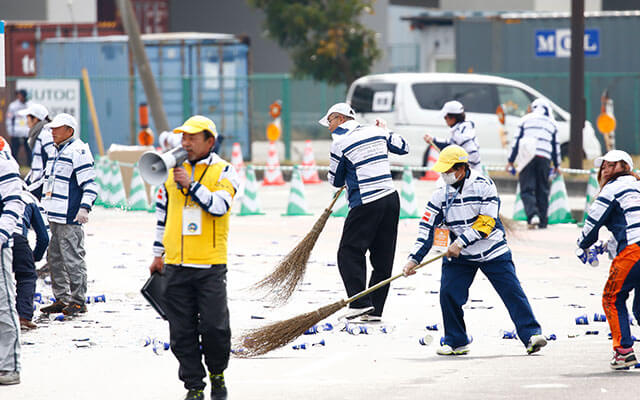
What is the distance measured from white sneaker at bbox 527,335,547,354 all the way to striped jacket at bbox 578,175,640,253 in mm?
710

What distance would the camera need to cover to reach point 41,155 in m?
10.3

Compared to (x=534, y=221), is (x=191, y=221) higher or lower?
higher

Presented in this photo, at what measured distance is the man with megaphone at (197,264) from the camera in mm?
6723

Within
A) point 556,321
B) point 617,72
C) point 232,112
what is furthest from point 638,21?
point 556,321

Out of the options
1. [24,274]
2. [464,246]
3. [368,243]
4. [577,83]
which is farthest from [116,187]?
[464,246]

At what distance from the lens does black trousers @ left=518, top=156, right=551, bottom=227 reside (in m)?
15.8

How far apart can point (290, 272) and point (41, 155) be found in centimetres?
234

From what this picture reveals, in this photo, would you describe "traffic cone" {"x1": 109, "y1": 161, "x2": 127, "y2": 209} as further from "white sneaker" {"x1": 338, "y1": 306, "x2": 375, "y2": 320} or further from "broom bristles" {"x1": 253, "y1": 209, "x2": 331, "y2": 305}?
"white sneaker" {"x1": 338, "y1": 306, "x2": 375, "y2": 320}

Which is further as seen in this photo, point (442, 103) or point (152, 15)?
point (152, 15)

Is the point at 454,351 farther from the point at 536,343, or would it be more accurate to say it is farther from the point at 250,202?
the point at 250,202

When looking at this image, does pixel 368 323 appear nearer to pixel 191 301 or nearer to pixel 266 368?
pixel 266 368

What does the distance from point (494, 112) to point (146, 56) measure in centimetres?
769

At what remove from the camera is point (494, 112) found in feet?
75.6

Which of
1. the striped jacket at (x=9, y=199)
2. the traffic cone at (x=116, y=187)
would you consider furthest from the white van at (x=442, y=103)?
the striped jacket at (x=9, y=199)
